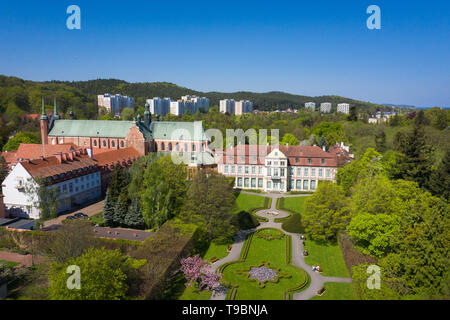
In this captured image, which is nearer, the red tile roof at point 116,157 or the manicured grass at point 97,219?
the manicured grass at point 97,219

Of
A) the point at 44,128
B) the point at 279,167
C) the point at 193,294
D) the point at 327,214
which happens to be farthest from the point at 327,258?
the point at 44,128

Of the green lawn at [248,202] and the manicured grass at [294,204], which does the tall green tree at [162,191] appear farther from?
the manicured grass at [294,204]

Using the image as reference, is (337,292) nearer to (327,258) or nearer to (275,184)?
(327,258)

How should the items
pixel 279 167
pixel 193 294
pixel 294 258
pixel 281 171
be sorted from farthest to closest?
pixel 281 171 < pixel 279 167 < pixel 294 258 < pixel 193 294

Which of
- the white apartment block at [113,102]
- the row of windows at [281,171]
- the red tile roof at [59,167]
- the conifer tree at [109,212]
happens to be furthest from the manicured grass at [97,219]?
the white apartment block at [113,102]

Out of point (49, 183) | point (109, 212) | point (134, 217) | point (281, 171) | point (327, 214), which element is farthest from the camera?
point (281, 171)

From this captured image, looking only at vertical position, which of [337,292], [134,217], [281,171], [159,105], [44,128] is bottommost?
[337,292]

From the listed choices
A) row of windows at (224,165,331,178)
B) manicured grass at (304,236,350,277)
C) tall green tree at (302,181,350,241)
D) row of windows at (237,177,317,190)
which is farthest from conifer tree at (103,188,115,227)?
row of windows at (237,177,317,190)
